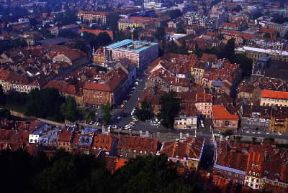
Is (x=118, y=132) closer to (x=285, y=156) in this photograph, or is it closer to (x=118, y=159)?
(x=118, y=159)

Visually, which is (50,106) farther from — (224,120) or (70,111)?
(224,120)

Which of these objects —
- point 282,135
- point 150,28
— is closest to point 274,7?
point 150,28

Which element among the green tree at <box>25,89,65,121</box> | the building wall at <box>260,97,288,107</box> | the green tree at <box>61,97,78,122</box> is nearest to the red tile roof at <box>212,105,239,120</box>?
the building wall at <box>260,97,288,107</box>

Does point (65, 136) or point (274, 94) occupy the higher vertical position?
point (274, 94)

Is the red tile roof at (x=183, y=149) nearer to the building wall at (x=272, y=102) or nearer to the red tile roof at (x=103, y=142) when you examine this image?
the red tile roof at (x=103, y=142)

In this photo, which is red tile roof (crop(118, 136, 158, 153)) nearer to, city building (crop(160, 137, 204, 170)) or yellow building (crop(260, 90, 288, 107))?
city building (crop(160, 137, 204, 170))

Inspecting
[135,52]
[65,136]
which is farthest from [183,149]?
[135,52]
